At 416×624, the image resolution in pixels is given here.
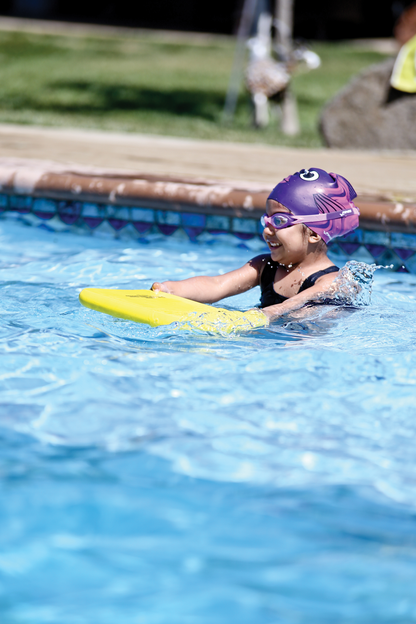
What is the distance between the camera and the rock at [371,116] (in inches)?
371

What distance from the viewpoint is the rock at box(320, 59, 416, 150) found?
9.42 meters

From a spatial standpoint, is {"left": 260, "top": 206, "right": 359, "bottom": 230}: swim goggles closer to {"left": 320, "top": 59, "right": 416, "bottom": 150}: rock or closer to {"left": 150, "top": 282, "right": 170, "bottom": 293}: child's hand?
{"left": 150, "top": 282, "right": 170, "bottom": 293}: child's hand

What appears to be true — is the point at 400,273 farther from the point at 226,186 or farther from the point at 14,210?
the point at 14,210

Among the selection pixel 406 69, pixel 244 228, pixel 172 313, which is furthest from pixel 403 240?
pixel 406 69

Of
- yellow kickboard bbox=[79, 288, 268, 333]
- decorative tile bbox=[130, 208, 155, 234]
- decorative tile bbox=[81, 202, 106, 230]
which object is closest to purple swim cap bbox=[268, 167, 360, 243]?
yellow kickboard bbox=[79, 288, 268, 333]

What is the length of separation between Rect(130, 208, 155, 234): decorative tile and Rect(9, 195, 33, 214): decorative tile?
858 millimetres

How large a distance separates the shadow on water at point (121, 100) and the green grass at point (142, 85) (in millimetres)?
20

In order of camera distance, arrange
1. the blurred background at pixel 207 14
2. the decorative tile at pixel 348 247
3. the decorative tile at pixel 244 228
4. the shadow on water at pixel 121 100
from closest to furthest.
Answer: the decorative tile at pixel 348 247 → the decorative tile at pixel 244 228 → the shadow on water at pixel 121 100 → the blurred background at pixel 207 14

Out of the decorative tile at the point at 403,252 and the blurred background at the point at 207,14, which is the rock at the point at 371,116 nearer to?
the decorative tile at the point at 403,252

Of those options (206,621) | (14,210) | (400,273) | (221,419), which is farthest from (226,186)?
(206,621)

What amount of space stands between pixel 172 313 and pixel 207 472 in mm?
1182

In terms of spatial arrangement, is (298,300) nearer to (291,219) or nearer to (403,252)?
(291,219)

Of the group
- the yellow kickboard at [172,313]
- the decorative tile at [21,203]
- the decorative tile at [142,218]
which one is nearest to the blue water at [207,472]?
the yellow kickboard at [172,313]

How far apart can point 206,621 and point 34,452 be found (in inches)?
34.7
